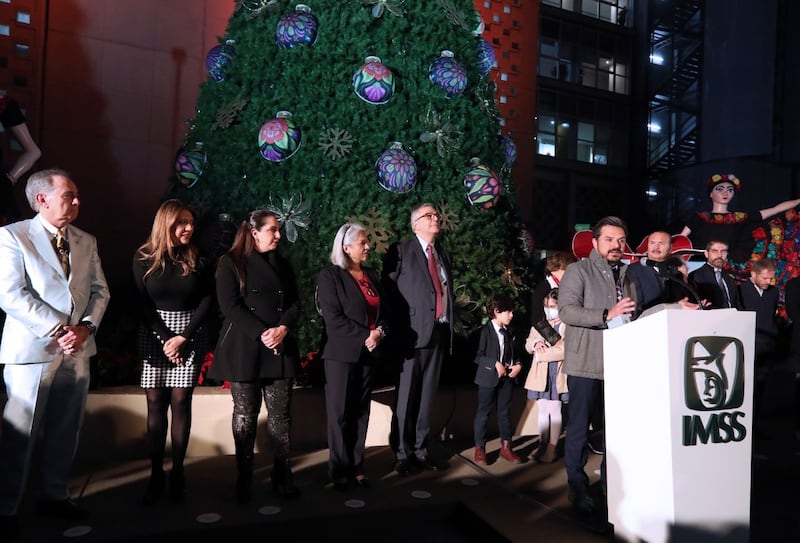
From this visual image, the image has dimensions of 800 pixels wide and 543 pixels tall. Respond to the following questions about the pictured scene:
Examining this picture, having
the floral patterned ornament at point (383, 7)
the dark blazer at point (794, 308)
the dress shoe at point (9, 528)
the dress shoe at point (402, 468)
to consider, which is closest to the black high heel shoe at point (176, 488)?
the dress shoe at point (9, 528)

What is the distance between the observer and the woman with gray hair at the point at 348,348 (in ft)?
12.2

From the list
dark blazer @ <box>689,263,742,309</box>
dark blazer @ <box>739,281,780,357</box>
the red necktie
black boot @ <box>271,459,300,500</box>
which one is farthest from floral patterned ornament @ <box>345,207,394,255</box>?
dark blazer @ <box>739,281,780,357</box>

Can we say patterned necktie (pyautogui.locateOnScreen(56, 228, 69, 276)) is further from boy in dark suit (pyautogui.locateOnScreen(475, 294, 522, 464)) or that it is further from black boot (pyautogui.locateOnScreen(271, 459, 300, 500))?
boy in dark suit (pyautogui.locateOnScreen(475, 294, 522, 464))

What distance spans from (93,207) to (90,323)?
396cm

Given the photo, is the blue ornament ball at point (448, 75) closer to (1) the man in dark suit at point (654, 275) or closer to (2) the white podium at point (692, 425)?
(1) the man in dark suit at point (654, 275)

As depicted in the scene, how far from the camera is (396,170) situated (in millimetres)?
4656

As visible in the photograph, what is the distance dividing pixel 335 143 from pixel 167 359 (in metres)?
2.12

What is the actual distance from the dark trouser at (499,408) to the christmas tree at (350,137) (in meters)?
0.63

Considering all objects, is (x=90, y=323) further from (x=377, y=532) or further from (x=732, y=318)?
(x=732, y=318)

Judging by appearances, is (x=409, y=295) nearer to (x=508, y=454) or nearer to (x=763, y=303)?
(x=508, y=454)

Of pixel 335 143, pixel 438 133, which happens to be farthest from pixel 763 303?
pixel 335 143

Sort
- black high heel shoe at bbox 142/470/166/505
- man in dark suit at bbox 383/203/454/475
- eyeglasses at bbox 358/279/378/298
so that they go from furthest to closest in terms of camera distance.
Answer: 1. man in dark suit at bbox 383/203/454/475
2. eyeglasses at bbox 358/279/378/298
3. black high heel shoe at bbox 142/470/166/505

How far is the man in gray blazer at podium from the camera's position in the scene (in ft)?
11.5

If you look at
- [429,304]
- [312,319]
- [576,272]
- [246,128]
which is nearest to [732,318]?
[576,272]
